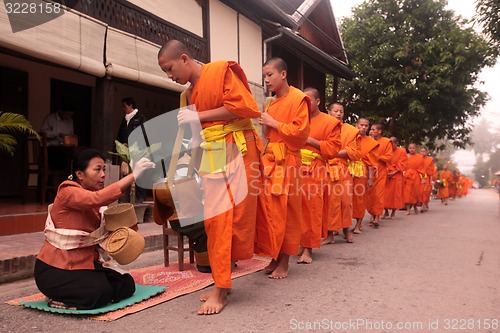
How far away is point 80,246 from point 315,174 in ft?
8.95

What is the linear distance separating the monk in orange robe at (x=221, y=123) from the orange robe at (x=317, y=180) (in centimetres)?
149

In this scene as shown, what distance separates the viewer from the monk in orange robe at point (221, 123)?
3355 mm

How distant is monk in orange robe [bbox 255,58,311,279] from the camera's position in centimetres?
400

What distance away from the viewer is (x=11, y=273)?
14.5 ft

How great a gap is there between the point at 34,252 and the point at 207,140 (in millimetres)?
2382

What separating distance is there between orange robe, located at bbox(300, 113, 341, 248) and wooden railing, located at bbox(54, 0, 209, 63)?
3780 mm

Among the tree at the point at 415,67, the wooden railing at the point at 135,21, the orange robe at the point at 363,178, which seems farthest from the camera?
the tree at the point at 415,67

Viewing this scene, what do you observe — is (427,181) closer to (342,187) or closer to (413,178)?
(413,178)

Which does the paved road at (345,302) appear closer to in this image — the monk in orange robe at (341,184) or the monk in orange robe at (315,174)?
the monk in orange robe at (315,174)

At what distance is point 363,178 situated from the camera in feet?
26.7

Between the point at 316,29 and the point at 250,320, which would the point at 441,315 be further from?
the point at 316,29

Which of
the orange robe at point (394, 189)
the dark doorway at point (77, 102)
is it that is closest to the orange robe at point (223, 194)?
the dark doorway at point (77, 102)

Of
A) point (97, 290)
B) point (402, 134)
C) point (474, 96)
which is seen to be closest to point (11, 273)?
point (97, 290)

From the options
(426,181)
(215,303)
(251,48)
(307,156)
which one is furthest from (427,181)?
(215,303)
